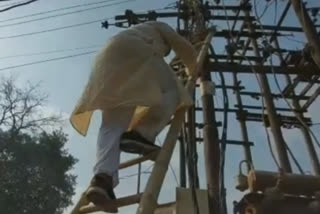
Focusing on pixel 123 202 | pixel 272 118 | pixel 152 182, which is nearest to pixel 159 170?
pixel 152 182

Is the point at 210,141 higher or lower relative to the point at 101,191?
higher

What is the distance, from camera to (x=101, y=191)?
85.7 inches

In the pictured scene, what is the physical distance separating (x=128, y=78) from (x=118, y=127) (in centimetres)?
33

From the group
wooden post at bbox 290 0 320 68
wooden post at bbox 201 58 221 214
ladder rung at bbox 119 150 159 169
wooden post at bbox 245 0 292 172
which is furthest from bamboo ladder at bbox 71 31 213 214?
wooden post at bbox 245 0 292 172

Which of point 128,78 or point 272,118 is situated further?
point 272,118

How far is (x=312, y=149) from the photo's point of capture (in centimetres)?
958

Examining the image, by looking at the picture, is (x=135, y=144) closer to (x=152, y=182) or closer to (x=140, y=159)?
(x=140, y=159)

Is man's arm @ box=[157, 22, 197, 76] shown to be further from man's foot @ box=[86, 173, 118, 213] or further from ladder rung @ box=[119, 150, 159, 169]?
man's foot @ box=[86, 173, 118, 213]

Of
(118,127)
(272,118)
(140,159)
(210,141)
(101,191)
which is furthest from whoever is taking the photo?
(272,118)

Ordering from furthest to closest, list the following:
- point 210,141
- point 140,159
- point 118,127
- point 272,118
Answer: point 272,118 < point 210,141 < point 140,159 < point 118,127

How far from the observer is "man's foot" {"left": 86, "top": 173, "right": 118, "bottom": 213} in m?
2.18

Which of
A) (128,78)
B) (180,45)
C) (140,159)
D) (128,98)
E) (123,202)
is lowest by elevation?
(123,202)

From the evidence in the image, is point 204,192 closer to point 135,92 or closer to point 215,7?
point 135,92

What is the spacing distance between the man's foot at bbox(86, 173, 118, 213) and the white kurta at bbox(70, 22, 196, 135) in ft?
1.49
